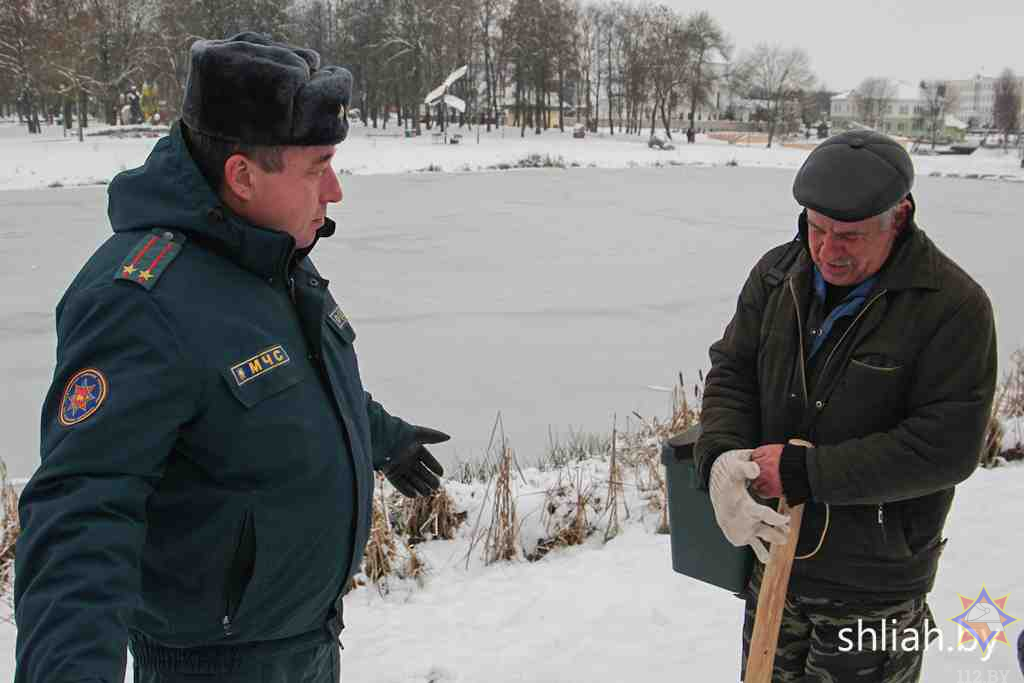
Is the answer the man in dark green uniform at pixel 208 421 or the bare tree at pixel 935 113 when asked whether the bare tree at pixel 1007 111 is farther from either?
the man in dark green uniform at pixel 208 421

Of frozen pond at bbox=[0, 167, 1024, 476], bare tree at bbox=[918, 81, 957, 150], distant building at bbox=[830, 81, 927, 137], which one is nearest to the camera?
frozen pond at bbox=[0, 167, 1024, 476]

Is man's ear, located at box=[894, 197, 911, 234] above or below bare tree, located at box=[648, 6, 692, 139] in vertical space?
below

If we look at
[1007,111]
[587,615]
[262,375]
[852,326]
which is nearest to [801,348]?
[852,326]

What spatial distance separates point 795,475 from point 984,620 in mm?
1867

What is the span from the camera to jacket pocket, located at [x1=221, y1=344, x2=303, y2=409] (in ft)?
4.45

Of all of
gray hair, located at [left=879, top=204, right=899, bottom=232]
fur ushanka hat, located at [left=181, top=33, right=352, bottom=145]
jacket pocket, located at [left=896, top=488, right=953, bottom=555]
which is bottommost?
jacket pocket, located at [left=896, top=488, right=953, bottom=555]

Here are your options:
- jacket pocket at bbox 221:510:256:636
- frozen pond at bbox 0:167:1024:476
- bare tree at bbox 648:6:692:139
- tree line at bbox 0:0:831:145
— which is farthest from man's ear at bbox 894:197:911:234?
bare tree at bbox 648:6:692:139

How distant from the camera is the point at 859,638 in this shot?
195 centimetres

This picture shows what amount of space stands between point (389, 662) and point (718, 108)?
84594 mm

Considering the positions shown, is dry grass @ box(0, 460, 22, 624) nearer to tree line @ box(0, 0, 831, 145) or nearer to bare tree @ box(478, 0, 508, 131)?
tree line @ box(0, 0, 831, 145)

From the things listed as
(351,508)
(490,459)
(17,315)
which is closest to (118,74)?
(17,315)

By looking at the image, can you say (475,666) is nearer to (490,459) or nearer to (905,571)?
(905,571)

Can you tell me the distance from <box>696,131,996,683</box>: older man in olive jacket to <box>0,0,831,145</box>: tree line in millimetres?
41843

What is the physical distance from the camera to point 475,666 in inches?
114
